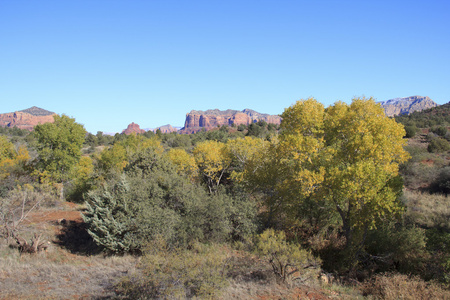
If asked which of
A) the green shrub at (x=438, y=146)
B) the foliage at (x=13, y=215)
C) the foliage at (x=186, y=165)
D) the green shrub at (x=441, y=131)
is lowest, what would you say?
the foliage at (x=13, y=215)

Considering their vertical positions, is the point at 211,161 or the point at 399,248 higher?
the point at 211,161

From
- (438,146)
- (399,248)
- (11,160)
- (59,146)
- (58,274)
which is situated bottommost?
(58,274)

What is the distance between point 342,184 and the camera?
1221 centimetres

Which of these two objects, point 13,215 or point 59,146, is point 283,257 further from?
point 59,146

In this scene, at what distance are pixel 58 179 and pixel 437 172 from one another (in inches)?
1519

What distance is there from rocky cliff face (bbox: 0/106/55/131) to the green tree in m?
136

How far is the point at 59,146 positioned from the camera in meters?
25.3

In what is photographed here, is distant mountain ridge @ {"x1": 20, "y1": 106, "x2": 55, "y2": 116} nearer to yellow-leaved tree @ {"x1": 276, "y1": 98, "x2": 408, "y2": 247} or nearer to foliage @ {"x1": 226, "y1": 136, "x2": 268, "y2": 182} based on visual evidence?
foliage @ {"x1": 226, "y1": 136, "x2": 268, "y2": 182}

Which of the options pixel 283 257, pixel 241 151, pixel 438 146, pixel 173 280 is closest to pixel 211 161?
pixel 241 151

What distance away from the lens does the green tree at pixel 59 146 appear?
24.9 m

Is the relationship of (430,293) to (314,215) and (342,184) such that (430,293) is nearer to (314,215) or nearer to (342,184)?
(342,184)

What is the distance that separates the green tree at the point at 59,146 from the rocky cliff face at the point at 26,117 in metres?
136

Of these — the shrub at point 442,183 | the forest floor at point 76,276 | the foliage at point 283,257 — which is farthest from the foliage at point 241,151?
the shrub at point 442,183

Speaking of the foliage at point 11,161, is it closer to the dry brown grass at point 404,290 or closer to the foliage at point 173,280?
the foliage at point 173,280
